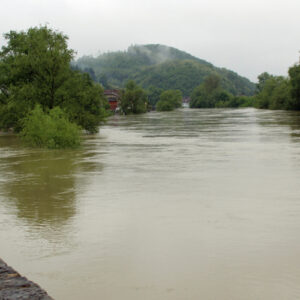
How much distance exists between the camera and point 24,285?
17.5 feet

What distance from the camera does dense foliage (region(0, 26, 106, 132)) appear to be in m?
37.5

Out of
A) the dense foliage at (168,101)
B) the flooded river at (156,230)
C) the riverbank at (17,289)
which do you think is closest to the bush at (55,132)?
the flooded river at (156,230)

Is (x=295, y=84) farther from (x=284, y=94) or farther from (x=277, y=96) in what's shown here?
(x=277, y=96)

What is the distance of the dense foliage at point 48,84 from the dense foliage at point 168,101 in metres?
138

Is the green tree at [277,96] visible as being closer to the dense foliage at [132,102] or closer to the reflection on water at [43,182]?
the dense foliage at [132,102]

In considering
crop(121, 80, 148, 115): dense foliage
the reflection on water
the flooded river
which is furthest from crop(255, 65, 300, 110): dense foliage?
the flooded river

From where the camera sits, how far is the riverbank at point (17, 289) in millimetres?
5004

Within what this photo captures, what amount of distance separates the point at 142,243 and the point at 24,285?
181 inches

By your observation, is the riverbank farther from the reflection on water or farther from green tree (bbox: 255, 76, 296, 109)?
green tree (bbox: 255, 76, 296, 109)

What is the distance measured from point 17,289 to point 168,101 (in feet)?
594

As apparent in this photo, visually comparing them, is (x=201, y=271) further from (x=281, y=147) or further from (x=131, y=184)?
(x=281, y=147)

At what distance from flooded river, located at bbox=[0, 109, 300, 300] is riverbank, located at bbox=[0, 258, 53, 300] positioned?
70.4 inches

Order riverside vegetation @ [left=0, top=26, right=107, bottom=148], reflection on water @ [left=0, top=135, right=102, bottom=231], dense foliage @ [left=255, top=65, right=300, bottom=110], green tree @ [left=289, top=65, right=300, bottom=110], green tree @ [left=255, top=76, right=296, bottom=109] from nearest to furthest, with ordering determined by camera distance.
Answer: reflection on water @ [left=0, top=135, right=102, bottom=231] → riverside vegetation @ [left=0, top=26, right=107, bottom=148] → green tree @ [left=289, top=65, right=300, bottom=110] → dense foliage @ [left=255, top=65, right=300, bottom=110] → green tree @ [left=255, top=76, right=296, bottom=109]

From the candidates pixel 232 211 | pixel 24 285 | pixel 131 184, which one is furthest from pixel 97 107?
pixel 24 285
